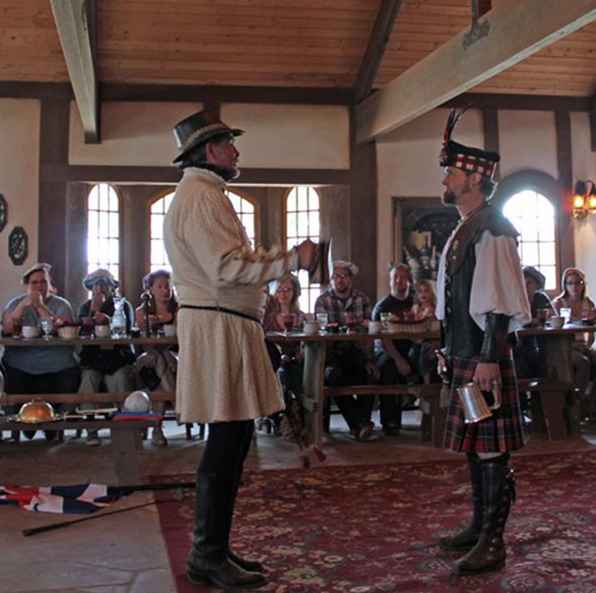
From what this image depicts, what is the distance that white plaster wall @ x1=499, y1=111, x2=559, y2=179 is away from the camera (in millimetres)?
8680

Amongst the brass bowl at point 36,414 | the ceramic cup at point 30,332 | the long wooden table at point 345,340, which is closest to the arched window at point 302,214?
the long wooden table at point 345,340

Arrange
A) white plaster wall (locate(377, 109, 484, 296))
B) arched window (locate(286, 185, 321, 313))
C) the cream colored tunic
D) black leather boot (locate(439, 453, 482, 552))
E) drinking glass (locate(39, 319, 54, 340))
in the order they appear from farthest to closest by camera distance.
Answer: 1. arched window (locate(286, 185, 321, 313))
2. white plaster wall (locate(377, 109, 484, 296))
3. drinking glass (locate(39, 319, 54, 340))
4. black leather boot (locate(439, 453, 482, 552))
5. the cream colored tunic

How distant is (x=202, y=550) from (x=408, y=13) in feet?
20.1

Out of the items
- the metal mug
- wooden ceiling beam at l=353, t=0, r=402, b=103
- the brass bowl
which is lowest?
the brass bowl

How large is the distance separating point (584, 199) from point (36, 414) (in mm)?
6490

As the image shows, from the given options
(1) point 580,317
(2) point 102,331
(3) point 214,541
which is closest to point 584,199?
(1) point 580,317

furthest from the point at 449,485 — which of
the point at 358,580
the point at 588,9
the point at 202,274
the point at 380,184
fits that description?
the point at 380,184

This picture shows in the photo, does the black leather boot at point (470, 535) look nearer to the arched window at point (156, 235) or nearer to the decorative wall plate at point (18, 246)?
the decorative wall plate at point (18, 246)

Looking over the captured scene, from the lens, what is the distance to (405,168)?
8.47 m

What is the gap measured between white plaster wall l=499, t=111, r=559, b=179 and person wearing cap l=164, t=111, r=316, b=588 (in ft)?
21.6

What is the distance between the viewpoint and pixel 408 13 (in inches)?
295

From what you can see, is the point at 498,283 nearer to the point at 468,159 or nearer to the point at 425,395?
the point at 468,159

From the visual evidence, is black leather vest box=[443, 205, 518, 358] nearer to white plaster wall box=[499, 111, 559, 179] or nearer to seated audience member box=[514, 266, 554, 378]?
seated audience member box=[514, 266, 554, 378]

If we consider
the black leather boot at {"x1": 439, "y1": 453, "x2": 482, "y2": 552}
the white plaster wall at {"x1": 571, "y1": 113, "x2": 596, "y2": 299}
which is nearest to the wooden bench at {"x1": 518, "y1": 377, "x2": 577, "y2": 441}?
the black leather boot at {"x1": 439, "y1": 453, "x2": 482, "y2": 552}
